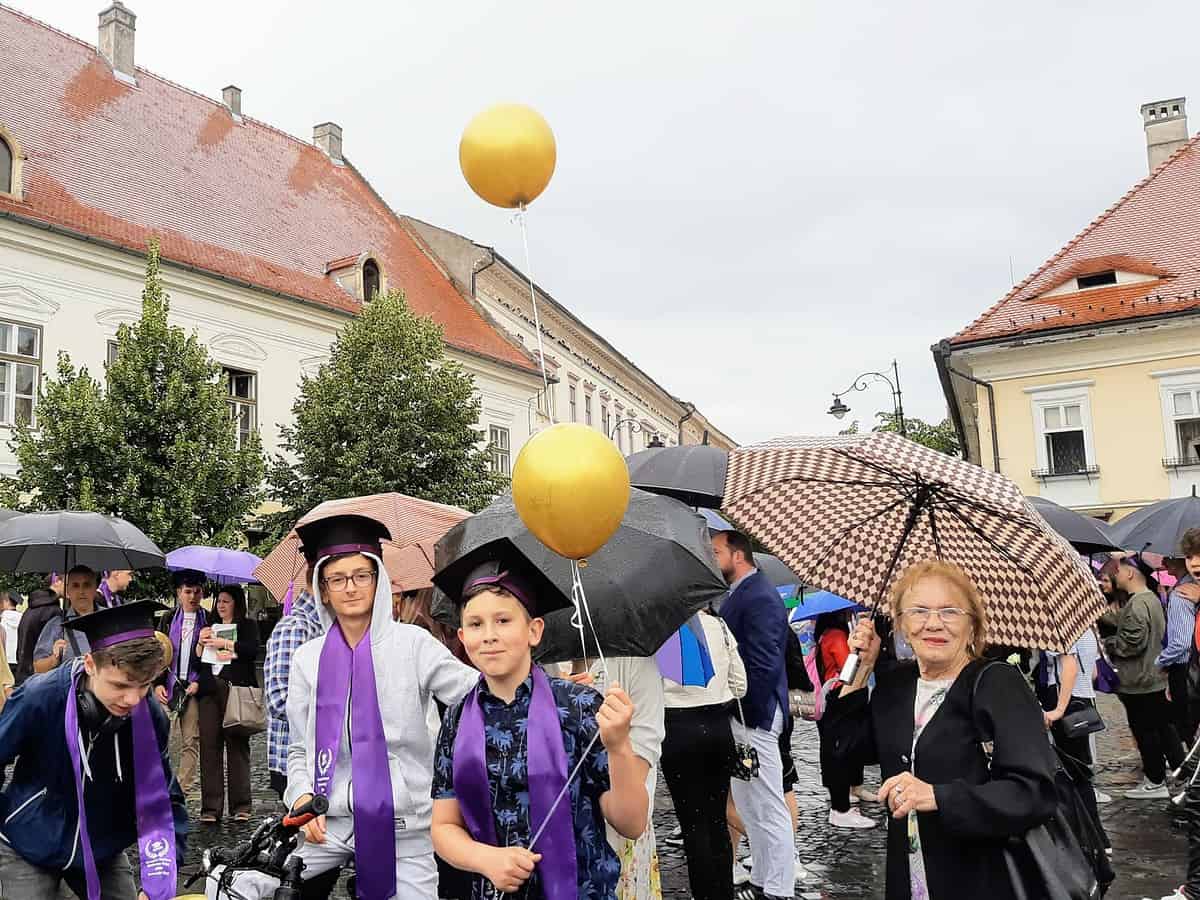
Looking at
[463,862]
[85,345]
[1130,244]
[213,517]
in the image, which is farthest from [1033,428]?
[463,862]

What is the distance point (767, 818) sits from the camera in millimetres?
5762

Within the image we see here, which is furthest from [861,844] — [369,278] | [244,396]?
[369,278]

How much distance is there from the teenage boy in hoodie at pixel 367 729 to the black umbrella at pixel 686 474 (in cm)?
229

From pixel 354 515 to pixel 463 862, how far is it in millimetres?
1492

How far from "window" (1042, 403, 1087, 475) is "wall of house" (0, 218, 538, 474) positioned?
622 inches

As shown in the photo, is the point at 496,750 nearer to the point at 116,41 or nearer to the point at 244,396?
the point at 244,396

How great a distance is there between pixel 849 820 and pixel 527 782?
580cm

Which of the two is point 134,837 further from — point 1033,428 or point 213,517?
point 1033,428

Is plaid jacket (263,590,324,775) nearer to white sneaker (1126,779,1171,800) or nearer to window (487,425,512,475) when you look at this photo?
white sneaker (1126,779,1171,800)

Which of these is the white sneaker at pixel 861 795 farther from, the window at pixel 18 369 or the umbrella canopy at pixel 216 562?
the window at pixel 18 369

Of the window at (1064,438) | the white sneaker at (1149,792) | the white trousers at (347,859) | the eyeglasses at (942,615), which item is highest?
the window at (1064,438)

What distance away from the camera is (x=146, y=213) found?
2395 cm

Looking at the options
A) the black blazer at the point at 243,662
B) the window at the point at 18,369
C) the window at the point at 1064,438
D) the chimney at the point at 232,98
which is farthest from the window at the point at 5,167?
the window at the point at 1064,438

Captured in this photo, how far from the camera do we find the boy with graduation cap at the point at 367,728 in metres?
3.43
